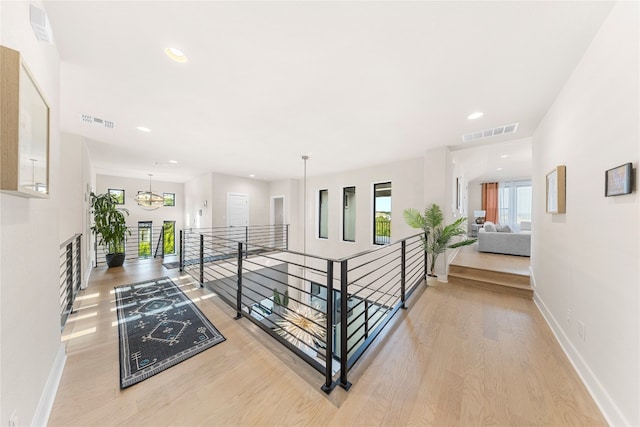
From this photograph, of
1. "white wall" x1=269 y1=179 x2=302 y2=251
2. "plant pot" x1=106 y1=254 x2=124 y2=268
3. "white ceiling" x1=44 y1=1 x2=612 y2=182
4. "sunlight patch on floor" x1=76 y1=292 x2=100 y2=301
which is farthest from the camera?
"white wall" x1=269 y1=179 x2=302 y2=251

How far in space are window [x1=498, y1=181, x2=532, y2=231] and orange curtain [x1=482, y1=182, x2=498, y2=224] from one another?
0.19 metres

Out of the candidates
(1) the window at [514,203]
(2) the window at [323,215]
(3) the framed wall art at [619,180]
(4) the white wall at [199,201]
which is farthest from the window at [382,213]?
(1) the window at [514,203]

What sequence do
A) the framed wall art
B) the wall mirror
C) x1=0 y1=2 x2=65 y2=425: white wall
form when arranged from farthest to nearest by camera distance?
1. the framed wall art
2. x1=0 y1=2 x2=65 y2=425: white wall
3. the wall mirror

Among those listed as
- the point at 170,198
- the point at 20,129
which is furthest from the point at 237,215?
the point at 20,129

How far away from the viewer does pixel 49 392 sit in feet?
4.74

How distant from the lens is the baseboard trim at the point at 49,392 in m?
1.27

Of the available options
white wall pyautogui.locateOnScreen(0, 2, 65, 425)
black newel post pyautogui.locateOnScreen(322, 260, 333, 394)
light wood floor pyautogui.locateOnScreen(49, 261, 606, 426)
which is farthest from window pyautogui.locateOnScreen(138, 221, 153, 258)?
black newel post pyautogui.locateOnScreen(322, 260, 333, 394)

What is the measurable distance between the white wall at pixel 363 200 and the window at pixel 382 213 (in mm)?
122

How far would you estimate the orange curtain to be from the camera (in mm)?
8625

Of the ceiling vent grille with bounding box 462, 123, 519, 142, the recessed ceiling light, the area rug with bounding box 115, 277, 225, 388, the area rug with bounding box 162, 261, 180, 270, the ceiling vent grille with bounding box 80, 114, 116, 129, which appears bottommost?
the area rug with bounding box 115, 277, 225, 388

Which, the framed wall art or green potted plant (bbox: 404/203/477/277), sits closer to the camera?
the framed wall art

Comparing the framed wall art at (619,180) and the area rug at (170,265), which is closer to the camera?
the framed wall art at (619,180)

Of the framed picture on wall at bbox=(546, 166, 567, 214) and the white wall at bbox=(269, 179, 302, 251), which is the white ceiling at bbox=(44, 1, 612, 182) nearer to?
the framed picture on wall at bbox=(546, 166, 567, 214)

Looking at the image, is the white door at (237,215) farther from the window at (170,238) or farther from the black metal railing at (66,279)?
the black metal railing at (66,279)
